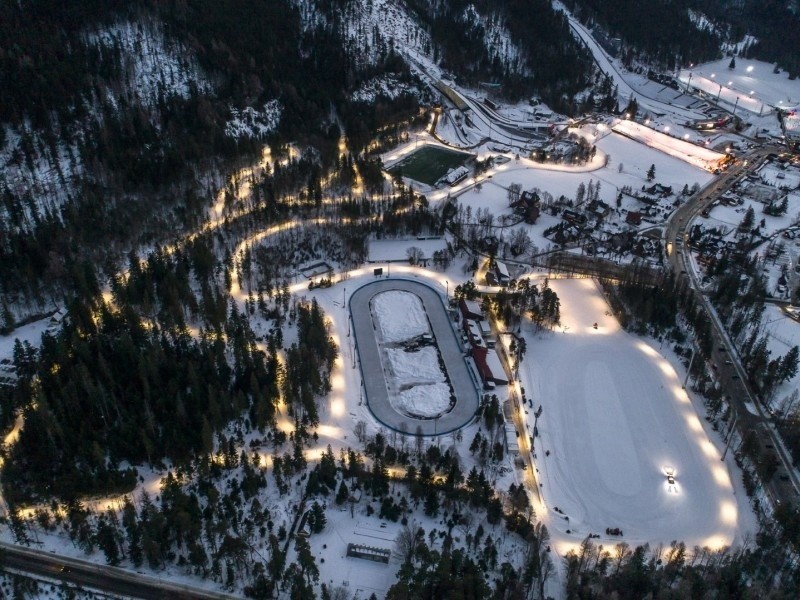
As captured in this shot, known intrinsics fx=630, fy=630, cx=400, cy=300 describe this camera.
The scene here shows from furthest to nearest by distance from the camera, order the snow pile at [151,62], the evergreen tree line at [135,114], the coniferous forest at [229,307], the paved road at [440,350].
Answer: the snow pile at [151,62] → the evergreen tree line at [135,114] → the paved road at [440,350] → the coniferous forest at [229,307]

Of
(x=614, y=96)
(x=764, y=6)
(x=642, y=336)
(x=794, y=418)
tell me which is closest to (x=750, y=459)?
(x=794, y=418)

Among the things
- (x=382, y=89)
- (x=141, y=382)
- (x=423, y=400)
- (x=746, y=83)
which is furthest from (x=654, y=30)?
(x=141, y=382)

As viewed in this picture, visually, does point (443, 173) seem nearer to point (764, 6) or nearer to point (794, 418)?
point (794, 418)

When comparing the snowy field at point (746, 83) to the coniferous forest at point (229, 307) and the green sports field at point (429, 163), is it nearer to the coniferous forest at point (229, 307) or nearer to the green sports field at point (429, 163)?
the coniferous forest at point (229, 307)

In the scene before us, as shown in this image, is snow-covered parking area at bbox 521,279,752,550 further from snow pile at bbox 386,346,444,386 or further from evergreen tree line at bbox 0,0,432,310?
evergreen tree line at bbox 0,0,432,310

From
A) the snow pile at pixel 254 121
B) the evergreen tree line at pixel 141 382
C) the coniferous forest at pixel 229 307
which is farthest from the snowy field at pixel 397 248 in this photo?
the snow pile at pixel 254 121

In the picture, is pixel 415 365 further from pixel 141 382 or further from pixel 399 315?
pixel 141 382
